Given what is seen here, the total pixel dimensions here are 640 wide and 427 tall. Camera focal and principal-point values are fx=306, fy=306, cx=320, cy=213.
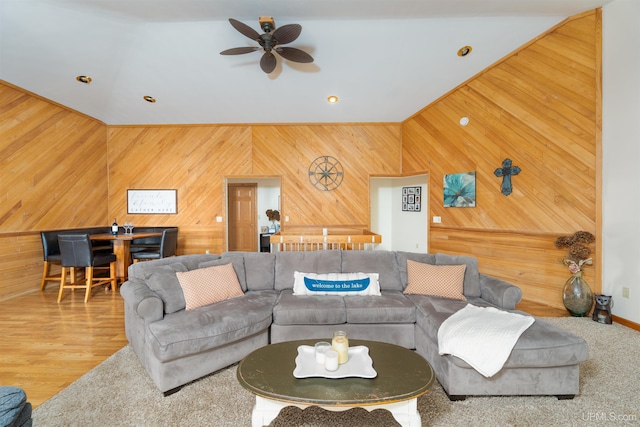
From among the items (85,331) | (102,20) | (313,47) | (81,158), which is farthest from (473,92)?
(81,158)

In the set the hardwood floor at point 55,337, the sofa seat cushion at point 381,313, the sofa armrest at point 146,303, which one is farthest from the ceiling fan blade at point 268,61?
the hardwood floor at point 55,337

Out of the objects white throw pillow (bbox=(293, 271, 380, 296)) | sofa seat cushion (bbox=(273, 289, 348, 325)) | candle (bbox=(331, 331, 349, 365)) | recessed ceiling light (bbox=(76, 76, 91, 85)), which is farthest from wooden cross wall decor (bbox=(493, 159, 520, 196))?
recessed ceiling light (bbox=(76, 76, 91, 85))

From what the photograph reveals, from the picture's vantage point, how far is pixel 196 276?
280 cm

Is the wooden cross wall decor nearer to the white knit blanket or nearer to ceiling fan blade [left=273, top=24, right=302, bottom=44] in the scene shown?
the white knit blanket

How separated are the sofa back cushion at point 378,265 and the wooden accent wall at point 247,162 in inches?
121

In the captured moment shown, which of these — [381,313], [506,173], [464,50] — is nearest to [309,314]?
[381,313]

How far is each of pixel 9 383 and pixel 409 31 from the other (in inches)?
210

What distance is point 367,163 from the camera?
6.45 meters

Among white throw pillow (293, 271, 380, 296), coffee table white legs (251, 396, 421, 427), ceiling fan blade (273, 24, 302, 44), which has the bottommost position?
coffee table white legs (251, 396, 421, 427)

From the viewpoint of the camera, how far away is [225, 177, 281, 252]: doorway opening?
8.53 meters

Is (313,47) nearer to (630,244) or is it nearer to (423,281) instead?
(423,281)

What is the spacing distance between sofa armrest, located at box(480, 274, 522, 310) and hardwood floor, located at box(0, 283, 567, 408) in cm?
154

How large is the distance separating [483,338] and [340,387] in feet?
3.50

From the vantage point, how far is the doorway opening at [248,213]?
8531 mm
